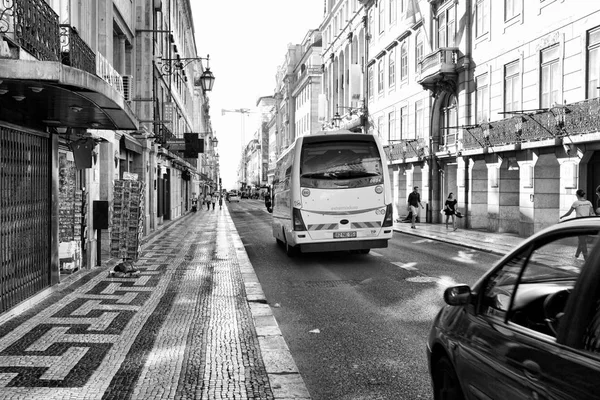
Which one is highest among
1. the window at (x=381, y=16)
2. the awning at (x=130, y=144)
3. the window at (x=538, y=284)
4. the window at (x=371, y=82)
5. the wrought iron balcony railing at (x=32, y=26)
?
the window at (x=381, y=16)

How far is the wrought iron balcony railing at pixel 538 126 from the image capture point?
17734mm

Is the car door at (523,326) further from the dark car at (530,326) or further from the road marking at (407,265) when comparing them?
Answer: the road marking at (407,265)

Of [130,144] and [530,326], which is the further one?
[130,144]

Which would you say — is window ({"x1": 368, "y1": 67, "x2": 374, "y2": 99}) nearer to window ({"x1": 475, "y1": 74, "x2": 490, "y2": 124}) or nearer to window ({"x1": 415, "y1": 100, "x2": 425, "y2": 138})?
window ({"x1": 415, "y1": 100, "x2": 425, "y2": 138})

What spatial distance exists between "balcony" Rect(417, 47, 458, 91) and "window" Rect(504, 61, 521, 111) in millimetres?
4259

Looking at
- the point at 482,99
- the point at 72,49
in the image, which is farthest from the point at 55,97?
the point at 482,99

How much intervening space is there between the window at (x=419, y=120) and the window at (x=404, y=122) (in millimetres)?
1882

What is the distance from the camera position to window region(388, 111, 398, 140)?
3801 centimetres

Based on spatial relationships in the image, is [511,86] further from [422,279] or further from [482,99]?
[422,279]

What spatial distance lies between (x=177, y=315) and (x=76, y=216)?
5089 millimetres

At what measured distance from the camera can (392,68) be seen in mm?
38594

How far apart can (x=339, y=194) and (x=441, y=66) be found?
16230 mm

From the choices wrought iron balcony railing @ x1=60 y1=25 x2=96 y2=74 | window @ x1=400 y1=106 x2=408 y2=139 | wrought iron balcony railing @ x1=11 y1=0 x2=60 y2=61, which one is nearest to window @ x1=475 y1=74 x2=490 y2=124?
window @ x1=400 y1=106 x2=408 y2=139

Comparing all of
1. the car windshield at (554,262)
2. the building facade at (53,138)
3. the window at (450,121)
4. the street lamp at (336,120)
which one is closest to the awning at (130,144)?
the building facade at (53,138)
